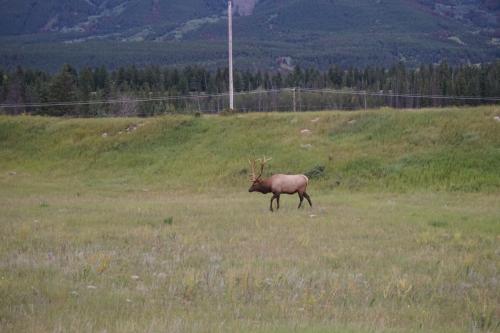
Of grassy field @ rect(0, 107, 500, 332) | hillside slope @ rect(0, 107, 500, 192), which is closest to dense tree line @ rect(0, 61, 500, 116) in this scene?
hillside slope @ rect(0, 107, 500, 192)

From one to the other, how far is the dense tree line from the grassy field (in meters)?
33.1

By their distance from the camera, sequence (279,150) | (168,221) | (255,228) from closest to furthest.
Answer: (255,228) → (168,221) → (279,150)

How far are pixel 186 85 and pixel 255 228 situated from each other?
97.5 m

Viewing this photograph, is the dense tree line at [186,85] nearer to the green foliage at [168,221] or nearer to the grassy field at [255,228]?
the grassy field at [255,228]

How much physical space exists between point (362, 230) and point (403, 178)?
39.9 feet

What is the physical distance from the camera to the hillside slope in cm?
3003

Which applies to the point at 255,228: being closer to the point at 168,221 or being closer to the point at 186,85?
the point at 168,221

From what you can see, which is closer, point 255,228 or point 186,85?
point 255,228

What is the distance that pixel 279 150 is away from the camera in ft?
116

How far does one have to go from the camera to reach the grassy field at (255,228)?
994cm

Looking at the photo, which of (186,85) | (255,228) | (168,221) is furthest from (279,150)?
(186,85)

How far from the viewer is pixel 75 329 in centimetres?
841

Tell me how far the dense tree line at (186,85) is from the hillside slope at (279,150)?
25321 mm

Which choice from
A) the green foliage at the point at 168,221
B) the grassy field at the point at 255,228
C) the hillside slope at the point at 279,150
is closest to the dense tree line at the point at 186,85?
the hillside slope at the point at 279,150
